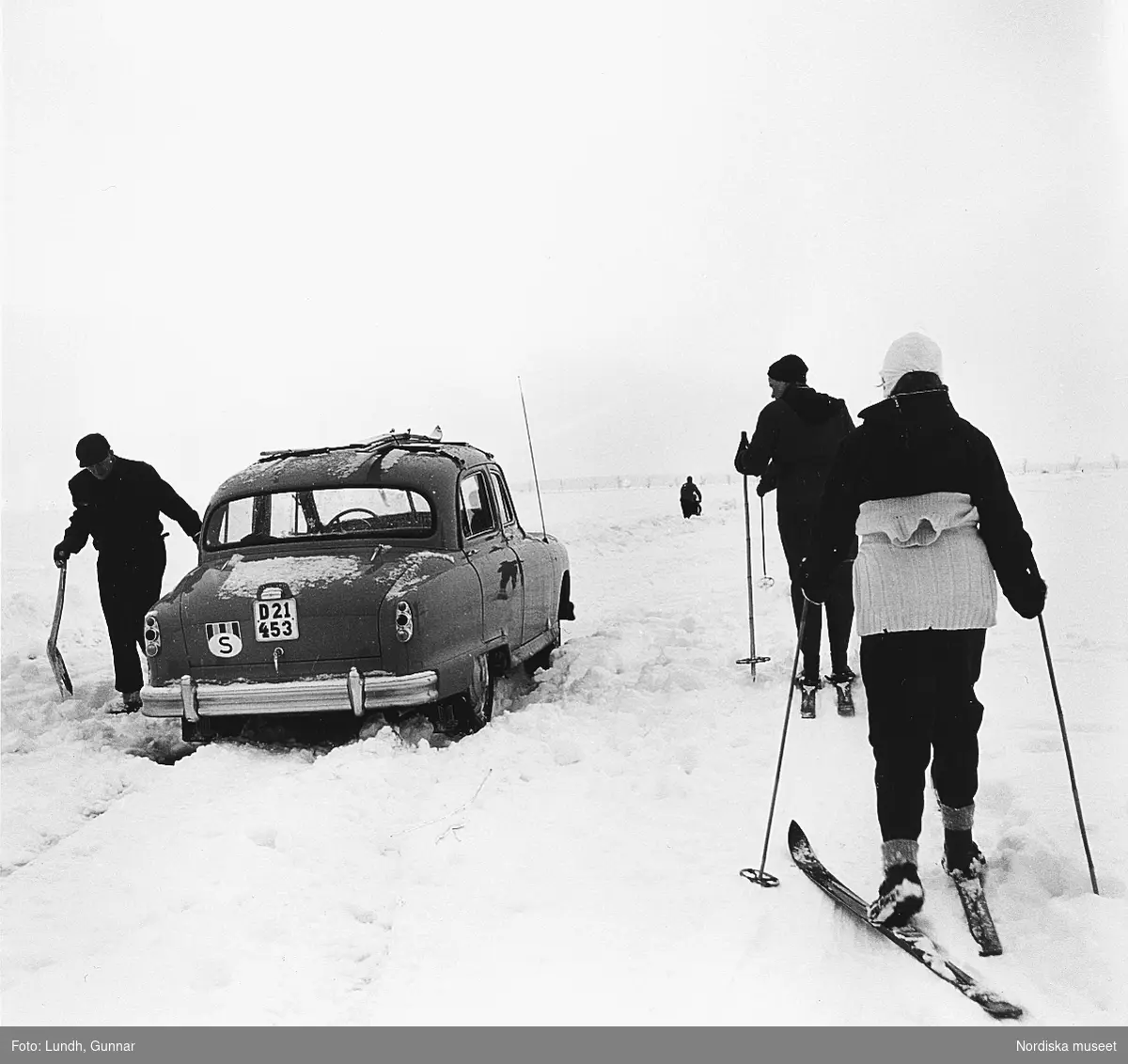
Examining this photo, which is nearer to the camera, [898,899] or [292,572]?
[898,899]

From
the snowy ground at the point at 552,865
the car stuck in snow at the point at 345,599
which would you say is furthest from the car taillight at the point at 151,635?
the snowy ground at the point at 552,865

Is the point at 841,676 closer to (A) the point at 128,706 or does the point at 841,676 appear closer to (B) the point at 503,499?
(B) the point at 503,499

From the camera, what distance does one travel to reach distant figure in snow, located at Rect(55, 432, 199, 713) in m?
7.41

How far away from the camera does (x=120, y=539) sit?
7520mm

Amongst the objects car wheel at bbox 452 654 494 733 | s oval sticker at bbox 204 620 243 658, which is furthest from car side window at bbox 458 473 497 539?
s oval sticker at bbox 204 620 243 658

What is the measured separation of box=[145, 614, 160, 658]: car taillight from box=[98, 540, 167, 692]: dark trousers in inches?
65.9

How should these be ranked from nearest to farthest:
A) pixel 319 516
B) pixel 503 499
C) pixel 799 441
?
1. pixel 799 441
2. pixel 319 516
3. pixel 503 499

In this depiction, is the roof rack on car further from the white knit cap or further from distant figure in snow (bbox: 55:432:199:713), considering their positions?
the white knit cap

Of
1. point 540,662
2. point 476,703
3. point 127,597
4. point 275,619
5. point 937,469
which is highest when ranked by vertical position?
point 937,469

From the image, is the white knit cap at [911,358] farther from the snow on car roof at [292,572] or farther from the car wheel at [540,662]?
the car wheel at [540,662]

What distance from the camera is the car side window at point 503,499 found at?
784 cm

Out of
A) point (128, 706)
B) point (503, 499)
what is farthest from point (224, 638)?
point (503, 499)

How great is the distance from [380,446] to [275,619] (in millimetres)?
1944

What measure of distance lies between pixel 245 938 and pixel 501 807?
1.51 metres
